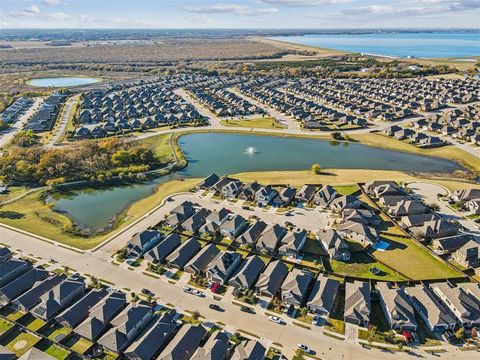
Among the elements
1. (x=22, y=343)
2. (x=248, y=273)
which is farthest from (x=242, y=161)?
(x=22, y=343)

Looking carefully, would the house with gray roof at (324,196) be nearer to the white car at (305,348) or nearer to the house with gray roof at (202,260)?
the house with gray roof at (202,260)

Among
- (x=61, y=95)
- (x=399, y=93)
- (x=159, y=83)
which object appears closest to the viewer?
(x=399, y=93)

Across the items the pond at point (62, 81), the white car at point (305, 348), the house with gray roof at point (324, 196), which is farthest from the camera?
the pond at point (62, 81)

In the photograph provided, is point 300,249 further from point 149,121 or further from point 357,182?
point 149,121

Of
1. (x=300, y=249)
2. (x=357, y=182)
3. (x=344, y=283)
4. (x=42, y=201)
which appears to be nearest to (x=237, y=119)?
(x=357, y=182)

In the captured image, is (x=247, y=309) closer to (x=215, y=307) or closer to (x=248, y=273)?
(x=215, y=307)

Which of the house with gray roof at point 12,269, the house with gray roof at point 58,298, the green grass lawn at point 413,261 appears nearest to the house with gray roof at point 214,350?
the house with gray roof at point 58,298

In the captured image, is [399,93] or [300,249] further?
[399,93]
